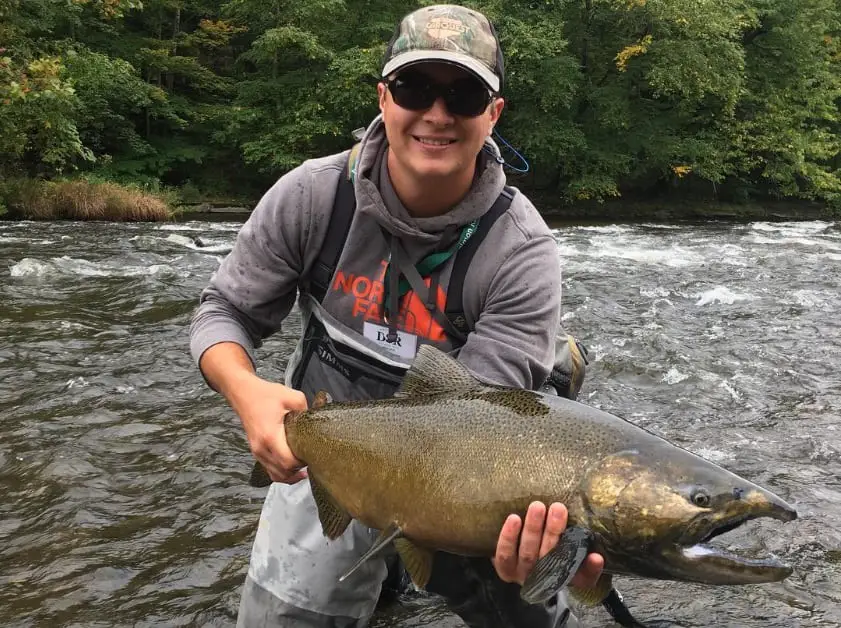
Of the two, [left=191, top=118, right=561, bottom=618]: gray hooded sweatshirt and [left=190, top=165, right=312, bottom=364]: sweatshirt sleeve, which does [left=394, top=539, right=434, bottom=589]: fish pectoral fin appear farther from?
[left=190, top=165, right=312, bottom=364]: sweatshirt sleeve

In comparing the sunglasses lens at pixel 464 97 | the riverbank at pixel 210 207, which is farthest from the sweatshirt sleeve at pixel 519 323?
the riverbank at pixel 210 207

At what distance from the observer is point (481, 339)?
8.04 ft

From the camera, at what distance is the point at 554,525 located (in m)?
1.84

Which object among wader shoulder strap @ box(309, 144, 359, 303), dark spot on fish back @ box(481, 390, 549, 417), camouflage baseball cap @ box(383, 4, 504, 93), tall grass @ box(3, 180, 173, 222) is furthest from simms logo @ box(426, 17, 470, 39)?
tall grass @ box(3, 180, 173, 222)

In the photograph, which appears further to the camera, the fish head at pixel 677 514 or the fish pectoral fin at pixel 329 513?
the fish pectoral fin at pixel 329 513

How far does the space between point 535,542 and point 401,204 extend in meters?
1.32

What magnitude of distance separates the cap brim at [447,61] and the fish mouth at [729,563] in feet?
5.08

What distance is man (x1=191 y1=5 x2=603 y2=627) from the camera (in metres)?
2.48

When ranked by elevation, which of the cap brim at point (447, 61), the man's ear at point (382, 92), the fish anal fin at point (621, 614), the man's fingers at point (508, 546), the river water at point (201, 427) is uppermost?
the cap brim at point (447, 61)

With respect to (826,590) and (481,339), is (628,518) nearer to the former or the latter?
(481,339)

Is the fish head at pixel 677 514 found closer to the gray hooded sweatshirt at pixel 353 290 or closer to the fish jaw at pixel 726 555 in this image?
the fish jaw at pixel 726 555

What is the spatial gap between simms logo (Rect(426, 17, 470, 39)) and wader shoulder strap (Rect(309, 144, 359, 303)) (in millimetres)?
529

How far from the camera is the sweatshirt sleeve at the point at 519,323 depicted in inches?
95.5

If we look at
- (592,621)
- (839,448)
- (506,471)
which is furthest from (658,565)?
(839,448)
